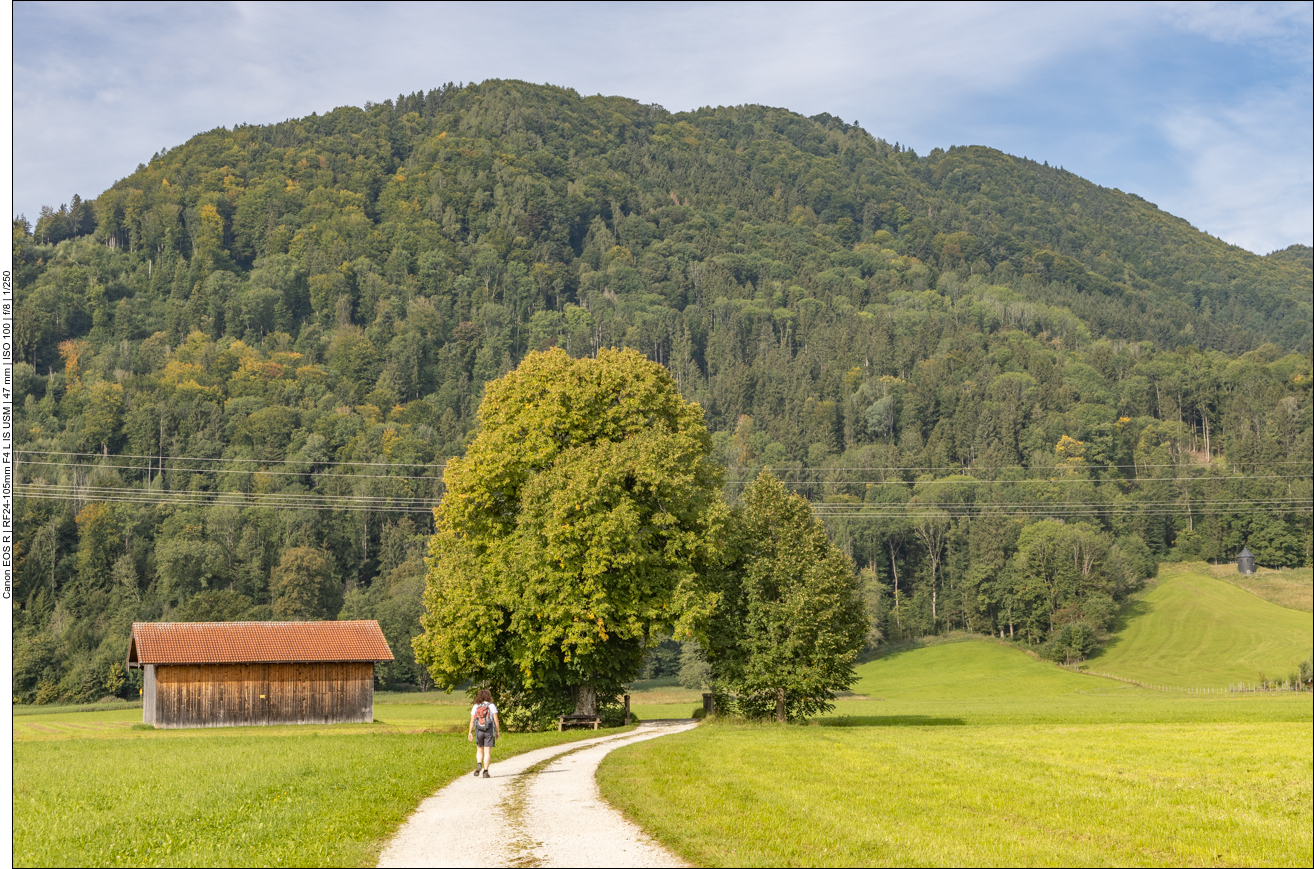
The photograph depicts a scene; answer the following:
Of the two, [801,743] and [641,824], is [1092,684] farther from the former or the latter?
[641,824]

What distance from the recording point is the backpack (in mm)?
22880

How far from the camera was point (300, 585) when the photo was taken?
135 metres

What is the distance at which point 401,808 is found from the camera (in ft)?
59.7

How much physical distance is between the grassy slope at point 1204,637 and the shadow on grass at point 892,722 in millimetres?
58020

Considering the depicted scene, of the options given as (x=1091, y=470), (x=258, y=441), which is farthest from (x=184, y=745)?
(x=1091, y=470)

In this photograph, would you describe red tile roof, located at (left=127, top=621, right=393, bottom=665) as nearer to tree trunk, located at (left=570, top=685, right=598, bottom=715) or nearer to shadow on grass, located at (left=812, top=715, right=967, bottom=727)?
tree trunk, located at (left=570, top=685, right=598, bottom=715)

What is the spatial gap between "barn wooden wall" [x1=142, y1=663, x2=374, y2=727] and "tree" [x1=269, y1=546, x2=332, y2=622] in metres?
79.3

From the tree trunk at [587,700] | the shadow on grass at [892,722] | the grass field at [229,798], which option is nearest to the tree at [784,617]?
the shadow on grass at [892,722]

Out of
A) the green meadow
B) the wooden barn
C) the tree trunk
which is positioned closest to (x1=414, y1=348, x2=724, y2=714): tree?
the tree trunk

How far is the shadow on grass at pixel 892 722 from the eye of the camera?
140ft

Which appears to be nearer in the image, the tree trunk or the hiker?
the hiker

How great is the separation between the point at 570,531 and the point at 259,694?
26.4 m

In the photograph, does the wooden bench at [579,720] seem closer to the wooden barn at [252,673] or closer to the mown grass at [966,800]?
the mown grass at [966,800]

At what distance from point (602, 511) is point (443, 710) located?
132ft
